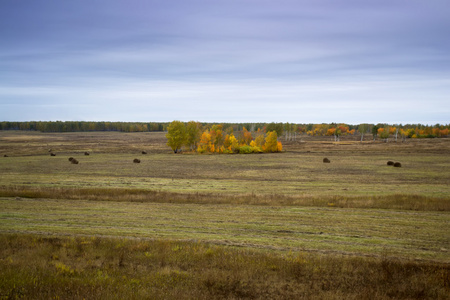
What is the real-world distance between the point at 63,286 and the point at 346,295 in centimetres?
735

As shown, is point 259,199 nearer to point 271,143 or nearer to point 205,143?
point 205,143

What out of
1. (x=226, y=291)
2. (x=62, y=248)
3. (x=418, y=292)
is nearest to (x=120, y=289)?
(x=226, y=291)

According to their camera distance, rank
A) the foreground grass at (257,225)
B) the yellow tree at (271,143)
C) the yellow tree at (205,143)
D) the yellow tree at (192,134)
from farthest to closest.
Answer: the yellow tree at (271,143) < the yellow tree at (192,134) < the yellow tree at (205,143) < the foreground grass at (257,225)

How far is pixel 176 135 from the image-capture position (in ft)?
336

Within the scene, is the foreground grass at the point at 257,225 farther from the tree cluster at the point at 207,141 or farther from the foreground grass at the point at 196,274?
the tree cluster at the point at 207,141

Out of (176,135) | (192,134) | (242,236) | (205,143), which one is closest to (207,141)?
(205,143)

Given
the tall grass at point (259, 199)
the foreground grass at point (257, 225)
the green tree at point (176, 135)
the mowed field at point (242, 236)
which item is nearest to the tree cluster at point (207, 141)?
the green tree at point (176, 135)

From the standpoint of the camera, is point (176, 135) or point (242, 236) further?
point (176, 135)

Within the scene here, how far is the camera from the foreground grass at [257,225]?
1452 cm

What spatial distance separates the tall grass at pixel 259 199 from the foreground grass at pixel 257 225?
1.73 m

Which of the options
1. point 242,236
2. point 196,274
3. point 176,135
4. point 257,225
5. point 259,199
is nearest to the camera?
point 196,274

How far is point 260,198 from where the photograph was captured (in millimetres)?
27969

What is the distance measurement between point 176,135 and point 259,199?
77.4m

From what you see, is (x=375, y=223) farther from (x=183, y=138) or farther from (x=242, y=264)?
(x=183, y=138)
